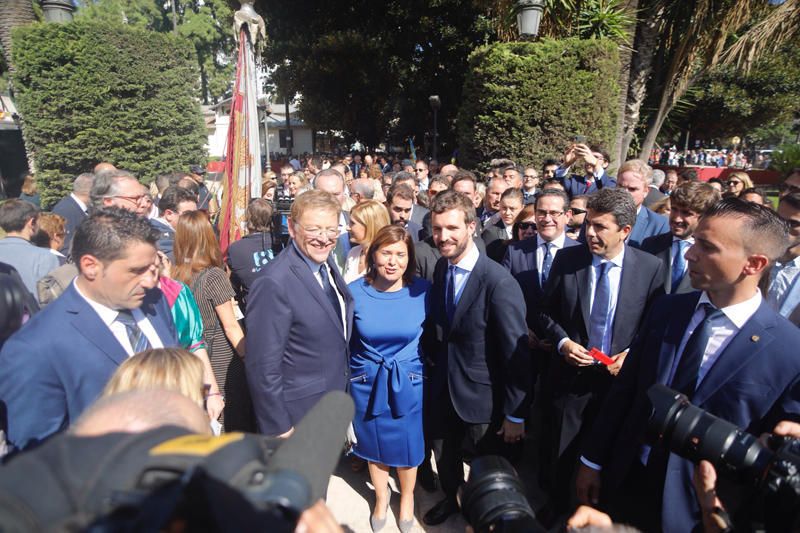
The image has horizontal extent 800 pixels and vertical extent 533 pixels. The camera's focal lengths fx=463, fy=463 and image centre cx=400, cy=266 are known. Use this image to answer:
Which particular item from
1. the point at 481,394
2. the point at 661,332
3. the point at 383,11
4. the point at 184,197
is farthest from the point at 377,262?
the point at 383,11

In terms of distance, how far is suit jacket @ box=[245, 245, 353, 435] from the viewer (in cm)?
241

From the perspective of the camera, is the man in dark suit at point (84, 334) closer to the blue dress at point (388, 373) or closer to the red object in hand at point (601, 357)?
the blue dress at point (388, 373)

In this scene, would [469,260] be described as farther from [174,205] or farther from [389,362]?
[174,205]

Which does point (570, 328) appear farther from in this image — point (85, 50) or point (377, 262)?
point (85, 50)

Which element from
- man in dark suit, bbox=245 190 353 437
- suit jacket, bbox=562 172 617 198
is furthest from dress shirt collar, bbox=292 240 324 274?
suit jacket, bbox=562 172 617 198

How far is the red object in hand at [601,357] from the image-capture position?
2.64 meters

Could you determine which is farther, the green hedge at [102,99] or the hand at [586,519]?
the green hedge at [102,99]

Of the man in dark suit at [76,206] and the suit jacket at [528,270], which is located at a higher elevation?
the man in dark suit at [76,206]

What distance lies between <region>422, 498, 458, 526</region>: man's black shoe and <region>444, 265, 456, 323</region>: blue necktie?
4.33 feet

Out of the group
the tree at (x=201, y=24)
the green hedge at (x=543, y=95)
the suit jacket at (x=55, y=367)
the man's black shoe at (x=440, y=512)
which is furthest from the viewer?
the tree at (x=201, y=24)

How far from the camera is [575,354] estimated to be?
2732mm

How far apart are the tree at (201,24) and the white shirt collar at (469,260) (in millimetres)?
45316

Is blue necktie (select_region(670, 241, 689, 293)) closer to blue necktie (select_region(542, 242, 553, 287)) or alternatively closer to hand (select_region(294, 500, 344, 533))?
blue necktie (select_region(542, 242, 553, 287))

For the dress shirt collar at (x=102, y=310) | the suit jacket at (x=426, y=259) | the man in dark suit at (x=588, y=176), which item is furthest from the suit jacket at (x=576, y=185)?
the dress shirt collar at (x=102, y=310)
